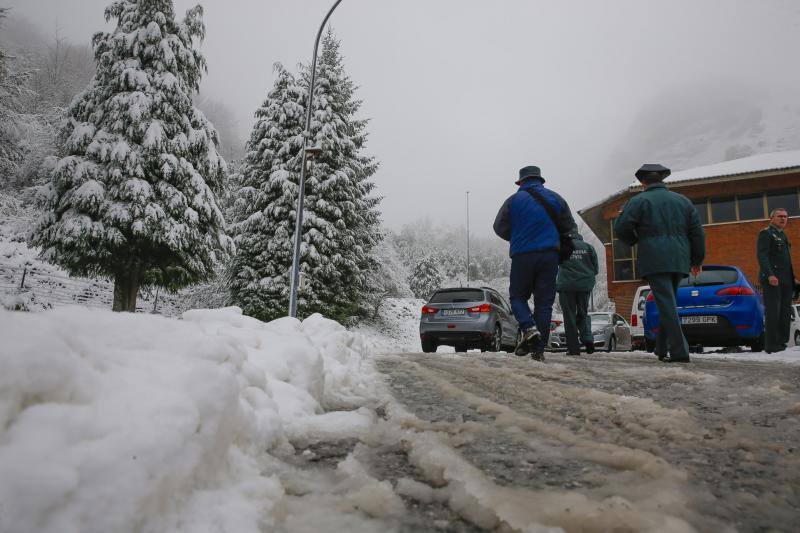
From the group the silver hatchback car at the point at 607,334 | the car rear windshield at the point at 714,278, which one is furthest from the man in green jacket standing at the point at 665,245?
the silver hatchback car at the point at 607,334

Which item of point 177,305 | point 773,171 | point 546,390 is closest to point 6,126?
point 177,305

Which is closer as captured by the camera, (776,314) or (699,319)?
(776,314)

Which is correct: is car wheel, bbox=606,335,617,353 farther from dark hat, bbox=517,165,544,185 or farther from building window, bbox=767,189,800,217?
building window, bbox=767,189,800,217

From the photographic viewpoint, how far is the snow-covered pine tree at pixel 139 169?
12.7m

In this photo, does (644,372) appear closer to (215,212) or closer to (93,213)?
(215,212)

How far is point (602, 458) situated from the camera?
61.2 inches

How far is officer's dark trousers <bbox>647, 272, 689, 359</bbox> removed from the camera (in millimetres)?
5125

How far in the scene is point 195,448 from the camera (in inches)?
46.4

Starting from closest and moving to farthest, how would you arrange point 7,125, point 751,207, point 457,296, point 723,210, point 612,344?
1. point 457,296
2. point 612,344
3. point 7,125
4. point 751,207
5. point 723,210

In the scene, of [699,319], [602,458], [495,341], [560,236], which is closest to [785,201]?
[699,319]

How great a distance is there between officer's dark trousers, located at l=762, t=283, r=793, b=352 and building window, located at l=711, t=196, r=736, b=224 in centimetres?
2156

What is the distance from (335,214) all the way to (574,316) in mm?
11765

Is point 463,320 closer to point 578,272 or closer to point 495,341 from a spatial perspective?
point 495,341

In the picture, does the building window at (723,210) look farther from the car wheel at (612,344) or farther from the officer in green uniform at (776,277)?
the officer in green uniform at (776,277)
